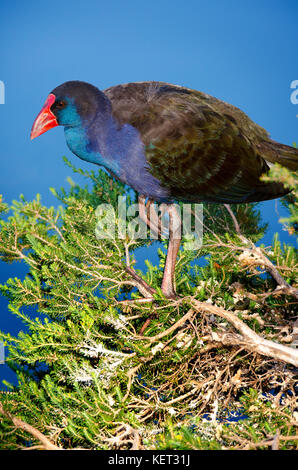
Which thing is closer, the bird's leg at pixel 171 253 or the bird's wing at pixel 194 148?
the bird's wing at pixel 194 148

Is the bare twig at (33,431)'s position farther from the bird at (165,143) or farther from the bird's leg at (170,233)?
the bird at (165,143)

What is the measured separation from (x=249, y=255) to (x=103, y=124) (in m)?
0.54

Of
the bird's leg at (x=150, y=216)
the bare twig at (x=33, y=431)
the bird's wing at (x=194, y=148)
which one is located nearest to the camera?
the bare twig at (x=33, y=431)

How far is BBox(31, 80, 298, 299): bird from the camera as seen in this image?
121 centimetres

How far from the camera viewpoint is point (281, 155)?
4.23ft

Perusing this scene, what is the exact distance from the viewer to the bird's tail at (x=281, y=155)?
4.16 ft

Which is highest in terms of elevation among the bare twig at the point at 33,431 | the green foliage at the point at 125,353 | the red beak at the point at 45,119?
the red beak at the point at 45,119

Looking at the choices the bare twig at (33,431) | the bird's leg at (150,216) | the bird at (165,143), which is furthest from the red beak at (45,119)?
the bare twig at (33,431)

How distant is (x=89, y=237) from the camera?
1.39m

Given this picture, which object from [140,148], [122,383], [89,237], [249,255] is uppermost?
[140,148]

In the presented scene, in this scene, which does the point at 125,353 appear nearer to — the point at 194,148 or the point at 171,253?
the point at 171,253

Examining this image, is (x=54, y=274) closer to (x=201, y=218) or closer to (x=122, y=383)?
(x=122, y=383)

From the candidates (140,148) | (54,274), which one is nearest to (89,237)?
(54,274)

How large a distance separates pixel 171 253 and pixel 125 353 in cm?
39
